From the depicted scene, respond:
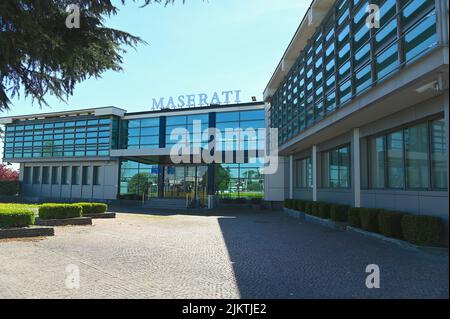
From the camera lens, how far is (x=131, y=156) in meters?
32.5

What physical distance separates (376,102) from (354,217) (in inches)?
173

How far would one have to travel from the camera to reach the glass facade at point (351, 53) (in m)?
8.98

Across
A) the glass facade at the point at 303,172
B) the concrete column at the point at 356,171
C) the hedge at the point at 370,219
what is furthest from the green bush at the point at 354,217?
the glass facade at the point at 303,172

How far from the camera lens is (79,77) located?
438 inches

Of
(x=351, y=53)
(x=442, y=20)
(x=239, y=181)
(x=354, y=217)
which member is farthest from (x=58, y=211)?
(x=239, y=181)

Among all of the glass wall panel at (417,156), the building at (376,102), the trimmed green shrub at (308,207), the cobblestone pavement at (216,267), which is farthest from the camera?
the trimmed green shrub at (308,207)

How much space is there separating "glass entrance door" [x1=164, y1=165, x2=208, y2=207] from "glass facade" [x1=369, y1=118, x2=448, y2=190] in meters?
19.4

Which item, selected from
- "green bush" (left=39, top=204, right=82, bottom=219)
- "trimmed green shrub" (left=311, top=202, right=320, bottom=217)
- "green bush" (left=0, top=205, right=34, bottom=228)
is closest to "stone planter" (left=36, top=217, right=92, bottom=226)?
"green bush" (left=39, top=204, right=82, bottom=219)

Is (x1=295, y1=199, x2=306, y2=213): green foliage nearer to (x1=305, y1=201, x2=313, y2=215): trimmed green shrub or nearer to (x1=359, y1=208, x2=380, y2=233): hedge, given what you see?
(x1=305, y1=201, x2=313, y2=215): trimmed green shrub

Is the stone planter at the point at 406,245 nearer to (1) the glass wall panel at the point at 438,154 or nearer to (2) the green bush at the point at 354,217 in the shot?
(2) the green bush at the point at 354,217

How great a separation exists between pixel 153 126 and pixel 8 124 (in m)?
18.4

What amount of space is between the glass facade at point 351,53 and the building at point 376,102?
29 mm

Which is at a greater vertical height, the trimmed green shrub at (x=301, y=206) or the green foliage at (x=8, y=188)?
the green foliage at (x=8, y=188)

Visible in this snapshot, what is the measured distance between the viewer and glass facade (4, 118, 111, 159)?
35.0 meters
